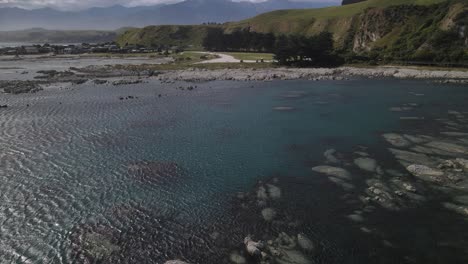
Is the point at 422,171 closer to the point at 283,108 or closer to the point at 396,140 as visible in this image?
the point at 396,140

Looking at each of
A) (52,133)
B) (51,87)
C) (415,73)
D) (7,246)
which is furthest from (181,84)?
(7,246)

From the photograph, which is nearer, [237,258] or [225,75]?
[237,258]

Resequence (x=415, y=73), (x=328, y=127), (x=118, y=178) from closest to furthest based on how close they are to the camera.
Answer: (x=118, y=178) < (x=328, y=127) < (x=415, y=73)

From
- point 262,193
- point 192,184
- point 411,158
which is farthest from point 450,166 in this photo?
point 192,184

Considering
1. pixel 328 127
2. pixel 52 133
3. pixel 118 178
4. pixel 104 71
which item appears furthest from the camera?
pixel 104 71

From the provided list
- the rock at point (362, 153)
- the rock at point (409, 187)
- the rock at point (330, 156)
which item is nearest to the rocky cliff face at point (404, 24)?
the rock at point (362, 153)

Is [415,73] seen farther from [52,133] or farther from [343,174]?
[52,133]

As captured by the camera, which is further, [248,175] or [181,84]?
[181,84]
